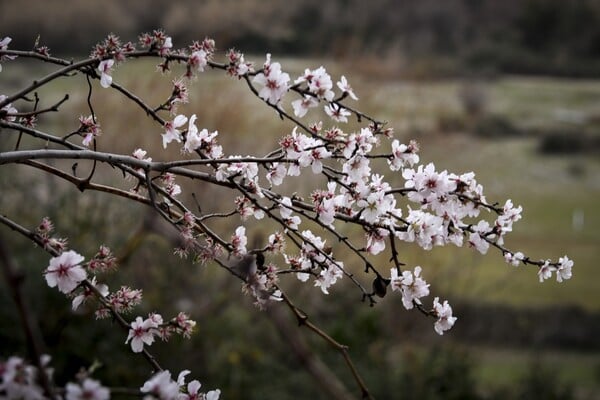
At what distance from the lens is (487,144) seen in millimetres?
4008

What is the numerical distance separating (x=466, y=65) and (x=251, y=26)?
154 cm

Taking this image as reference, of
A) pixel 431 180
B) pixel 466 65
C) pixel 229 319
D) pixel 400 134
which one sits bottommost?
pixel 431 180

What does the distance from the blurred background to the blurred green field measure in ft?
0.04

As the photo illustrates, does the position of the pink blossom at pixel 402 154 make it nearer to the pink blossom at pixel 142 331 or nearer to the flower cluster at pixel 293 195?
the flower cluster at pixel 293 195

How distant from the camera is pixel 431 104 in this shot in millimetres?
3967

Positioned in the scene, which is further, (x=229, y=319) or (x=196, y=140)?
(x=229, y=319)

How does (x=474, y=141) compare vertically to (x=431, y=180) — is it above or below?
above

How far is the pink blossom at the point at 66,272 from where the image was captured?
0.55 meters

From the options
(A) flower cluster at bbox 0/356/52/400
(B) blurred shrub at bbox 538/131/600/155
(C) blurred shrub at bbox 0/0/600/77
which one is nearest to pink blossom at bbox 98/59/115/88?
(A) flower cluster at bbox 0/356/52/400

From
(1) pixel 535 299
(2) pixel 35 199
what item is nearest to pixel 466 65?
(1) pixel 535 299

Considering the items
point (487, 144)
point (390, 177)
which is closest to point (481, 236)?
point (390, 177)

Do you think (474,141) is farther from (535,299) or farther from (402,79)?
(535,299)

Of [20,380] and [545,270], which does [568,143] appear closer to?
[545,270]

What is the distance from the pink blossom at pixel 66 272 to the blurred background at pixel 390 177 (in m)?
1.51
